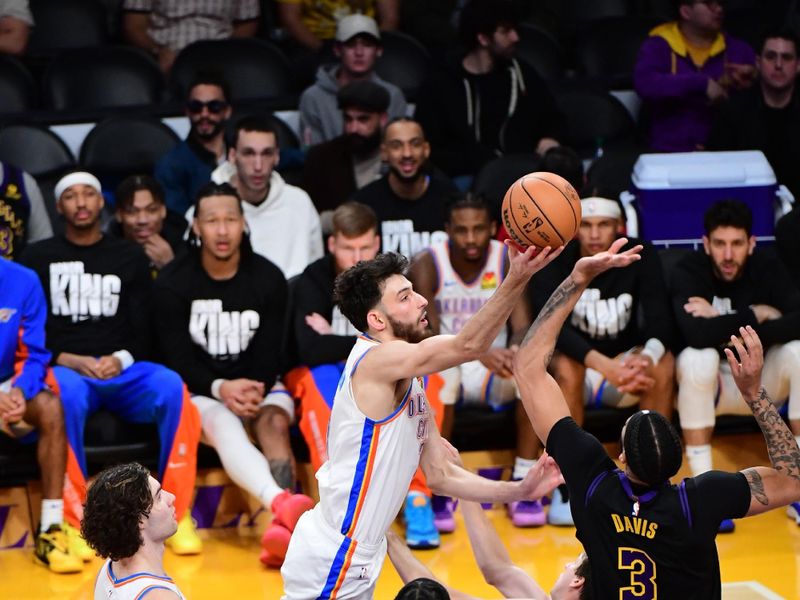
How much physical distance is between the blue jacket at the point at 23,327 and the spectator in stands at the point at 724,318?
10.1 feet

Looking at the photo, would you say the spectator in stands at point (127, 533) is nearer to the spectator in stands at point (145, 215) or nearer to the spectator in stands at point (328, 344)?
the spectator in stands at point (328, 344)

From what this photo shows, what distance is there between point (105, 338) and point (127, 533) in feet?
9.70

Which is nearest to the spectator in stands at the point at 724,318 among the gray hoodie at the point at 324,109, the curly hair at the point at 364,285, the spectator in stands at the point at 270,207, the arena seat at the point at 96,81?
the spectator in stands at the point at 270,207

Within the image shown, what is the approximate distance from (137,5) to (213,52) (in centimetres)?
71

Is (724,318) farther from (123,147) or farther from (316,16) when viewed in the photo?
(316,16)

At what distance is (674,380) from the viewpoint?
713 centimetres

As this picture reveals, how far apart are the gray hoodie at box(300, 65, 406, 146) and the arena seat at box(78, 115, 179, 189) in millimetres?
782

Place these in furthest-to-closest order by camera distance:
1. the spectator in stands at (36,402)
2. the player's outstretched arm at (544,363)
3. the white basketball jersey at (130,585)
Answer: the spectator in stands at (36,402)
the player's outstretched arm at (544,363)
the white basketball jersey at (130,585)

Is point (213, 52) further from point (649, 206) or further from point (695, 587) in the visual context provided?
point (695, 587)

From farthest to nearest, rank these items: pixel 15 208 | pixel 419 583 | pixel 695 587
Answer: pixel 15 208, pixel 695 587, pixel 419 583

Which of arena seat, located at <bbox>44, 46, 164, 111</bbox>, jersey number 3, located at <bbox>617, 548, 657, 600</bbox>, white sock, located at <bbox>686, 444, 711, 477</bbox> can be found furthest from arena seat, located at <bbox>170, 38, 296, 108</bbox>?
jersey number 3, located at <bbox>617, 548, 657, 600</bbox>

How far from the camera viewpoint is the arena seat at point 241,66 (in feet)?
29.3

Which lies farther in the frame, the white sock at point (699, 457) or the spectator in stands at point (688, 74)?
the spectator in stands at point (688, 74)

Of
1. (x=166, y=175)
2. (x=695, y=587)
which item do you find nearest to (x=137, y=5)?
(x=166, y=175)
